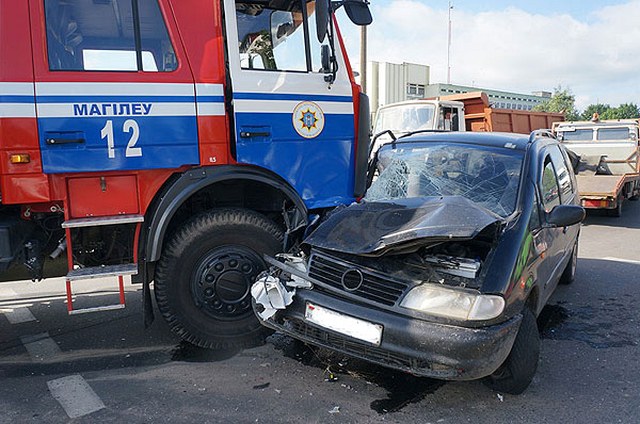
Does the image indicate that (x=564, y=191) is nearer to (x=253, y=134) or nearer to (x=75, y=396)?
(x=253, y=134)

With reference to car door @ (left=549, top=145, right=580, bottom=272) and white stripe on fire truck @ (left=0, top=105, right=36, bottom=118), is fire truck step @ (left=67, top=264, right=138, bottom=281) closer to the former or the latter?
white stripe on fire truck @ (left=0, top=105, right=36, bottom=118)

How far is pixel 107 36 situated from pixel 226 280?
203 cm

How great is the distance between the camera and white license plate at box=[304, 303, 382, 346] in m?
2.91

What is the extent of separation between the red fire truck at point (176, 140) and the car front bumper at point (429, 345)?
1177mm

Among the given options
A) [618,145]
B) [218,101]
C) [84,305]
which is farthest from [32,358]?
[618,145]

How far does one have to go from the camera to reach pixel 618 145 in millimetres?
11625

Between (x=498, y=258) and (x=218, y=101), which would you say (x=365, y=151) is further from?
(x=498, y=258)

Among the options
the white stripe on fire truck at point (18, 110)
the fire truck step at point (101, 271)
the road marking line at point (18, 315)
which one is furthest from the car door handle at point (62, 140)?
the road marking line at point (18, 315)

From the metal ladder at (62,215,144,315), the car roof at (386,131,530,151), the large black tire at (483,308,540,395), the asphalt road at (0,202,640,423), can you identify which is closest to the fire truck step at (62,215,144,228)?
the metal ladder at (62,215,144,315)

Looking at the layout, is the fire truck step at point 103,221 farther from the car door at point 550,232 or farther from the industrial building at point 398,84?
the industrial building at point 398,84

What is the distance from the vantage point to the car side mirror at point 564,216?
3.52 m

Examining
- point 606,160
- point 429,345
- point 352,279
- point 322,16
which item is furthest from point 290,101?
point 606,160

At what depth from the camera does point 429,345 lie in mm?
2781

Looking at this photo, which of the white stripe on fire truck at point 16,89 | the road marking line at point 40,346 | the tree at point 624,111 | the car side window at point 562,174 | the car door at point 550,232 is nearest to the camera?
the white stripe on fire truck at point 16,89
